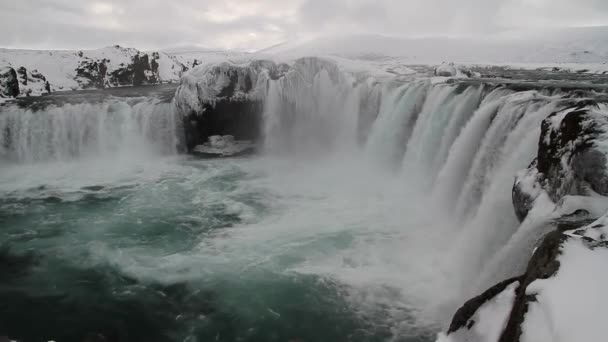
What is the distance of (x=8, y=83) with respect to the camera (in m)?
24.0

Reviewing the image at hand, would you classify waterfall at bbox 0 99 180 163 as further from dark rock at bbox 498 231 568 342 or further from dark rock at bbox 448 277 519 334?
dark rock at bbox 498 231 568 342

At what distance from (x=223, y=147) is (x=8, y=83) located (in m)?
14.3

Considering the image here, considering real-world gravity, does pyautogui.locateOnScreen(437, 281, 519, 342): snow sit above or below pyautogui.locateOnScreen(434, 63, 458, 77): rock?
below

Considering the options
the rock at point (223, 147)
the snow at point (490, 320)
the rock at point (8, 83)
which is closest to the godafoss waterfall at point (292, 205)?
the snow at point (490, 320)

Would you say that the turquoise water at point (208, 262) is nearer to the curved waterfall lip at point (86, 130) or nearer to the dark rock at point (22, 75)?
the curved waterfall lip at point (86, 130)

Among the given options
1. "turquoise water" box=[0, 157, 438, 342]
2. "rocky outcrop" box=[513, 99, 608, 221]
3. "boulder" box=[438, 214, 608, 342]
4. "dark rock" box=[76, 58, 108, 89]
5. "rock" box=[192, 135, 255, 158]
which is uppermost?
"dark rock" box=[76, 58, 108, 89]

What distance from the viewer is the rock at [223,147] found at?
68.1 feet

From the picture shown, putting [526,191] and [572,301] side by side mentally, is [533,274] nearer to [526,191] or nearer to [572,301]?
[572,301]

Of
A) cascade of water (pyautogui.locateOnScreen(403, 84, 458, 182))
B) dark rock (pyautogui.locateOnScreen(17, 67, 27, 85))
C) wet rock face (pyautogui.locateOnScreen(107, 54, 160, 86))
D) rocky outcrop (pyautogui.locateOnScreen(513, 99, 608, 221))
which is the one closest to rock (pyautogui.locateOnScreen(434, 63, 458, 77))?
cascade of water (pyautogui.locateOnScreen(403, 84, 458, 182))

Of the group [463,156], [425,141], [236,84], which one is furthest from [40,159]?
[463,156]

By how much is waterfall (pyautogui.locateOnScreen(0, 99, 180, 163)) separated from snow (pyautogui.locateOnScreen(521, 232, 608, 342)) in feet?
63.1

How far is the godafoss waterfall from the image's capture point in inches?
278

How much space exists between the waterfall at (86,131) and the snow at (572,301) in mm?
19221

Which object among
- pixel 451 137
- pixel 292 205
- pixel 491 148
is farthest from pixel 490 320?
pixel 292 205
